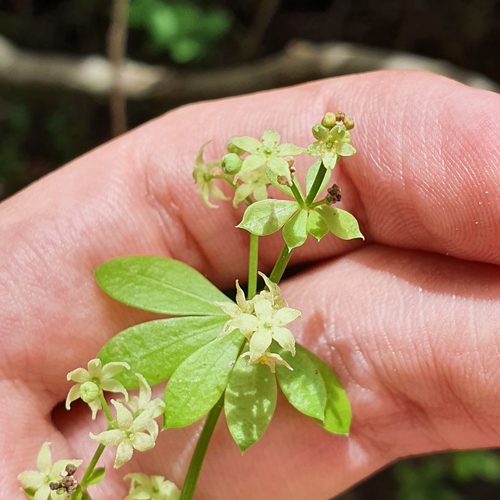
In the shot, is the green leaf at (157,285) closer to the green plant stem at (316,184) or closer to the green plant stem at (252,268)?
the green plant stem at (252,268)

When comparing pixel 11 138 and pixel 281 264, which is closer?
pixel 281 264

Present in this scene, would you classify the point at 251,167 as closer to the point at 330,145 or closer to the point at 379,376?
the point at 330,145

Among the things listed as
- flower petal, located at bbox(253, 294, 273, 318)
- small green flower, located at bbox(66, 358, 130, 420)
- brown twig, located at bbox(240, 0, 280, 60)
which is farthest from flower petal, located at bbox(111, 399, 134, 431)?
brown twig, located at bbox(240, 0, 280, 60)

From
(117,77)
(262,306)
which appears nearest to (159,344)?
(262,306)

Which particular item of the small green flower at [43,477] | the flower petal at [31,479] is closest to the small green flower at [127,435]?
the small green flower at [43,477]

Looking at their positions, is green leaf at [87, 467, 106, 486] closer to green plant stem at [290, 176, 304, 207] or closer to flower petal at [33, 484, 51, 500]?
flower petal at [33, 484, 51, 500]

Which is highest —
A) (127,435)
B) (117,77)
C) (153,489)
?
(117,77)
